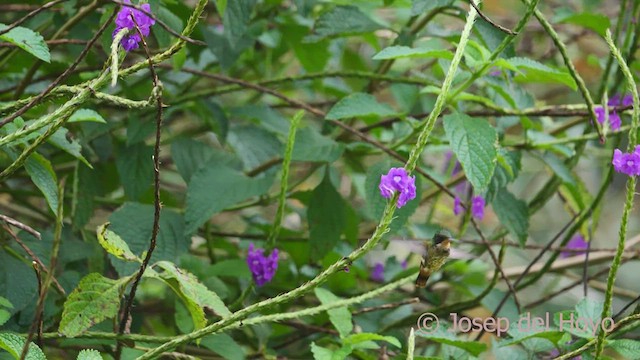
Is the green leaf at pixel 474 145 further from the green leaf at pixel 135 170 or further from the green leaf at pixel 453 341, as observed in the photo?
the green leaf at pixel 135 170

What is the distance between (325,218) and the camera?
1.33 metres

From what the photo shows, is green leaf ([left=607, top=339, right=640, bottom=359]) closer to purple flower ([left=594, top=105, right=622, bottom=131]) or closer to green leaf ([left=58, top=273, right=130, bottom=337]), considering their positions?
purple flower ([left=594, top=105, right=622, bottom=131])

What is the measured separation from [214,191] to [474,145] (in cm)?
43

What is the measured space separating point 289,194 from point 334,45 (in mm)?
509

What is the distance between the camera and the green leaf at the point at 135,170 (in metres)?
1.31

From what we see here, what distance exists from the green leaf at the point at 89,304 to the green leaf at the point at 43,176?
10cm

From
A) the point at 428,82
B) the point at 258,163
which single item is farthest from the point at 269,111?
the point at 428,82

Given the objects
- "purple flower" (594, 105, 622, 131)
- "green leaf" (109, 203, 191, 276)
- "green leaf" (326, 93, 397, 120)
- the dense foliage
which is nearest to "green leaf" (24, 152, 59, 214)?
the dense foliage

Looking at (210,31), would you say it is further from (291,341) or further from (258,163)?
(291,341)

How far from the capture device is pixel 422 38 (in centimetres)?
158

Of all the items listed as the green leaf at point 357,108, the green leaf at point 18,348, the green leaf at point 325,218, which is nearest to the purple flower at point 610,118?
the green leaf at point 357,108

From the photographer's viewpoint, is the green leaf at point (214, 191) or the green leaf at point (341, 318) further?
the green leaf at point (214, 191)

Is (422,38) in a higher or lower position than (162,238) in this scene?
higher

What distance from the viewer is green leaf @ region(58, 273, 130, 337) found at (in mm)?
871
